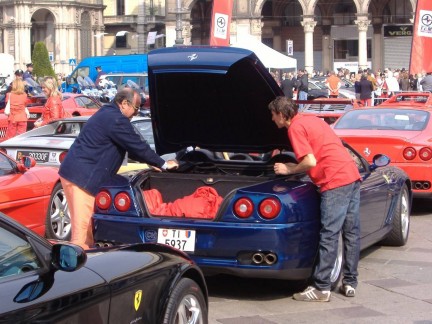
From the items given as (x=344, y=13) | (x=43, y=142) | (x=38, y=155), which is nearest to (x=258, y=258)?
(x=38, y=155)

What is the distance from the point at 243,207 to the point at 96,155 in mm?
1367

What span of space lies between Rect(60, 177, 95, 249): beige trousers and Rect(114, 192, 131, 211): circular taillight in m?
0.31

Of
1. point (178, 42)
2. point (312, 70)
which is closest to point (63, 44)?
point (312, 70)

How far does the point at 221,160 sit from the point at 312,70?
6146 cm

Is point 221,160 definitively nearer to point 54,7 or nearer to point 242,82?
point 242,82

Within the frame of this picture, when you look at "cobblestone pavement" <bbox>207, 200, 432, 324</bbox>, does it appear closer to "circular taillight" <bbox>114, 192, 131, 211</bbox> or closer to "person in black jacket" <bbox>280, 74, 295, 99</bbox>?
"circular taillight" <bbox>114, 192, 131, 211</bbox>

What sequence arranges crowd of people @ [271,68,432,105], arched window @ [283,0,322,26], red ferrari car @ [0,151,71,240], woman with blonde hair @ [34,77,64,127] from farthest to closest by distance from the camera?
arched window @ [283,0,322,26], crowd of people @ [271,68,432,105], woman with blonde hair @ [34,77,64,127], red ferrari car @ [0,151,71,240]

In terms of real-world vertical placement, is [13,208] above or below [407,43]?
below

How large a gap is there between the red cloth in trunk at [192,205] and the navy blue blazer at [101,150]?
368 mm

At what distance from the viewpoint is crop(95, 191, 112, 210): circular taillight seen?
7.68 meters

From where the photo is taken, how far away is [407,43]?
69.6m

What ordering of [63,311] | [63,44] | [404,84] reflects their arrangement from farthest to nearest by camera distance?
[63,44] → [404,84] → [63,311]

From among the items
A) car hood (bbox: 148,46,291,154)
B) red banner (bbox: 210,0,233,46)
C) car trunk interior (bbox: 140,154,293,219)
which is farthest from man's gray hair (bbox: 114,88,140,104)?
red banner (bbox: 210,0,233,46)

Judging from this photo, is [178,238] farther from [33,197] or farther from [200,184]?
[33,197]
